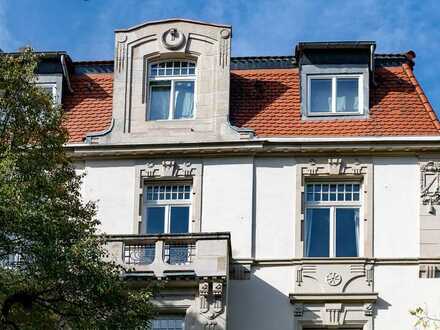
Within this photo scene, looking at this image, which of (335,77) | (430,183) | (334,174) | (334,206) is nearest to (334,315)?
(334,206)

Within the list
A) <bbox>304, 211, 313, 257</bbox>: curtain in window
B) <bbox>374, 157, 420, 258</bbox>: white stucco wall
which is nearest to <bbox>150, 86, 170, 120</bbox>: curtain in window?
<bbox>304, 211, 313, 257</bbox>: curtain in window

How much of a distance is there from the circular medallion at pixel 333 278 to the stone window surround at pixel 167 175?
3.99 metres

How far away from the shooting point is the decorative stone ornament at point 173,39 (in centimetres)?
3888

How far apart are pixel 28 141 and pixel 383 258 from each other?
35.2 ft

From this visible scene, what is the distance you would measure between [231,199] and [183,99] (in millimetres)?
3505

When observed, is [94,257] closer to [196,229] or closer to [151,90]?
[196,229]

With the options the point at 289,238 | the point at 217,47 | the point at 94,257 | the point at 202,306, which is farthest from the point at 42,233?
the point at 217,47

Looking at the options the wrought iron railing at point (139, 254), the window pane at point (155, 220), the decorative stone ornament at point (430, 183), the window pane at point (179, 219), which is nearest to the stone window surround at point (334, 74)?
the decorative stone ornament at point (430, 183)

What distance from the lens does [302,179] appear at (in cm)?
3709

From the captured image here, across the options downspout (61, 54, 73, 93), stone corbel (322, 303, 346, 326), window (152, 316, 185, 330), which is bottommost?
Result: window (152, 316, 185, 330)

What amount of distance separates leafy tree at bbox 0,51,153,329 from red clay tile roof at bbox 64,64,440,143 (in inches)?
333

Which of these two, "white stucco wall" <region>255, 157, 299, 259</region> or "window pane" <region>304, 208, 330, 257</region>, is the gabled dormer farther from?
"window pane" <region>304, 208, 330, 257</region>

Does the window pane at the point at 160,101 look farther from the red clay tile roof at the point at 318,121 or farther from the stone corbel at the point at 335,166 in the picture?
the stone corbel at the point at 335,166

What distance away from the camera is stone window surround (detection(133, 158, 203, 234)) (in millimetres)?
37062
